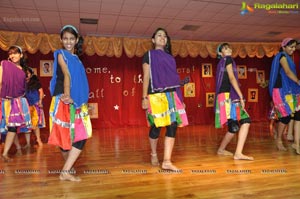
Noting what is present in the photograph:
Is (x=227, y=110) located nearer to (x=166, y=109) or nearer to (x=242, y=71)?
(x=166, y=109)

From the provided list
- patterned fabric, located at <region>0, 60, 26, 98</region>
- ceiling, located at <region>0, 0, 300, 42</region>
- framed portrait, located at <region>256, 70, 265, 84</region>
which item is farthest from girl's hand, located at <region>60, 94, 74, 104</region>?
framed portrait, located at <region>256, 70, 265, 84</region>

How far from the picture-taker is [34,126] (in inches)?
151

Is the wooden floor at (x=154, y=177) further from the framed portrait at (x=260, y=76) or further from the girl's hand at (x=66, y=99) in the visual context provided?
the framed portrait at (x=260, y=76)

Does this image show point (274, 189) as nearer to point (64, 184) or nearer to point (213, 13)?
point (64, 184)

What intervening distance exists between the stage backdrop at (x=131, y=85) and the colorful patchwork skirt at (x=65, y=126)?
15.0 feet

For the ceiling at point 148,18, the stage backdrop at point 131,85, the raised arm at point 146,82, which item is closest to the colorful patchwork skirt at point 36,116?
the ceiling at point 148,18

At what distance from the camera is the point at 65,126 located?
1.97 meters

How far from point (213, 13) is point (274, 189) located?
4.17 meters

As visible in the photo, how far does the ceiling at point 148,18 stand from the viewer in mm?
4453

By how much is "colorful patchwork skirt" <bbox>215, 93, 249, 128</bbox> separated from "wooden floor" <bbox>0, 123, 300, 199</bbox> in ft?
1.57

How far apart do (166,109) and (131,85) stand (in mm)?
4717

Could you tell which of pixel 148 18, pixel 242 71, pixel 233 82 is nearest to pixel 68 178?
pixel 233 82

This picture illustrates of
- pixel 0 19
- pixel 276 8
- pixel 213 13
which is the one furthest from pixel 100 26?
pixel 276 8

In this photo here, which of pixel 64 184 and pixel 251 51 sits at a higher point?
pixel 251 51
